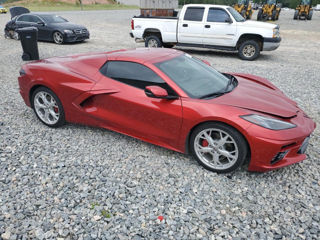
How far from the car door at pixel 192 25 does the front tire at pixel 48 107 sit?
745cm

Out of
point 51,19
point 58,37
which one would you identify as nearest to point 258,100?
point 58,37

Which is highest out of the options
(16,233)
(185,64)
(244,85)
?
(185,64)

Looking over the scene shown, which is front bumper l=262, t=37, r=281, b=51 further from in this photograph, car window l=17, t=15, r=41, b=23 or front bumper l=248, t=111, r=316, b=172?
car window l=17, t=15, r=41, b=23

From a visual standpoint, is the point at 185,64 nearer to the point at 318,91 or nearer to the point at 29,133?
the point at 29,133

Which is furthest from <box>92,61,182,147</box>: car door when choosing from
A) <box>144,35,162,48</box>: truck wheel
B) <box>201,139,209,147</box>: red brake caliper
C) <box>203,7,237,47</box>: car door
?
<box>144,35,162,48</box>: truck wheel

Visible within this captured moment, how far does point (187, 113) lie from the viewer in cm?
325

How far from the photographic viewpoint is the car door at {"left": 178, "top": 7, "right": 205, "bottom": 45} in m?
10.3

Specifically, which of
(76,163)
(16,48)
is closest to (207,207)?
(76,163)

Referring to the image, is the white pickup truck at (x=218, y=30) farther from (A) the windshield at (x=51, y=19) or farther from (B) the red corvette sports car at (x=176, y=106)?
(B) the red corvette sports car at (x=176, y=106)

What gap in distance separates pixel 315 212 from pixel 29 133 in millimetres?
4131

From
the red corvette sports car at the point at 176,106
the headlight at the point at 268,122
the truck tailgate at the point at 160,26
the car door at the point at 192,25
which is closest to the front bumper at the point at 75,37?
the truck tailgate at the point at 160,26

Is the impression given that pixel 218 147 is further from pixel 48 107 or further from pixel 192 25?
pixel 192 25

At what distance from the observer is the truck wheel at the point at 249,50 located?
988 centimetres

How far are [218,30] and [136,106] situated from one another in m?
7.65
